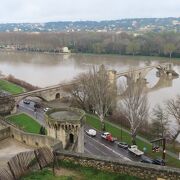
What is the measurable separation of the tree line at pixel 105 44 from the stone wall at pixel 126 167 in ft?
274

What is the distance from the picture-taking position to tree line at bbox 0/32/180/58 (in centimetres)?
9812

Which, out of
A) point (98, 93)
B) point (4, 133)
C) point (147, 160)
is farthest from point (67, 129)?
point (98, 93)

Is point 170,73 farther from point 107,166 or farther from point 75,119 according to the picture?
point 107,166

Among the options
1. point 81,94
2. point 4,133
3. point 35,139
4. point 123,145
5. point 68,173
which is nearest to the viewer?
point 68,173

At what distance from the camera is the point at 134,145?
1105 inches

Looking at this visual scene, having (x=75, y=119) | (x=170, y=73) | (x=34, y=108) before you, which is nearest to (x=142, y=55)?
(x=170, y=73)

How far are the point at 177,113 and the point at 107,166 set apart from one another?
18.6 m

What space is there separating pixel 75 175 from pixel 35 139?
195 inches

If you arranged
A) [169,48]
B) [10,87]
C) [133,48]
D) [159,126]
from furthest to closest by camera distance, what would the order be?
1. [133,48]
2. [169,48]
3. [10,87]
4. [159,126]

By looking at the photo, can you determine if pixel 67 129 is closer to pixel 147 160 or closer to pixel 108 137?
pixel 147 160

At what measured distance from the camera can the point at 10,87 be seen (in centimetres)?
5575

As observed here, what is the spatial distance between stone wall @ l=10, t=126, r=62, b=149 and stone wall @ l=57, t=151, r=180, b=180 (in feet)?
3.45

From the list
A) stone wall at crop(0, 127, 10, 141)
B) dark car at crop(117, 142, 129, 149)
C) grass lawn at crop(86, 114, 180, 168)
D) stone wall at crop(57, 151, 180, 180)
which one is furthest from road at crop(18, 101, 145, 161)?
stone wall at crop(57, 151, 180, 180)

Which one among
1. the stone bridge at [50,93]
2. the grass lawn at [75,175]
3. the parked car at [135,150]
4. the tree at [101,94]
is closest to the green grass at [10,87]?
the stone bridge at [50,93]
